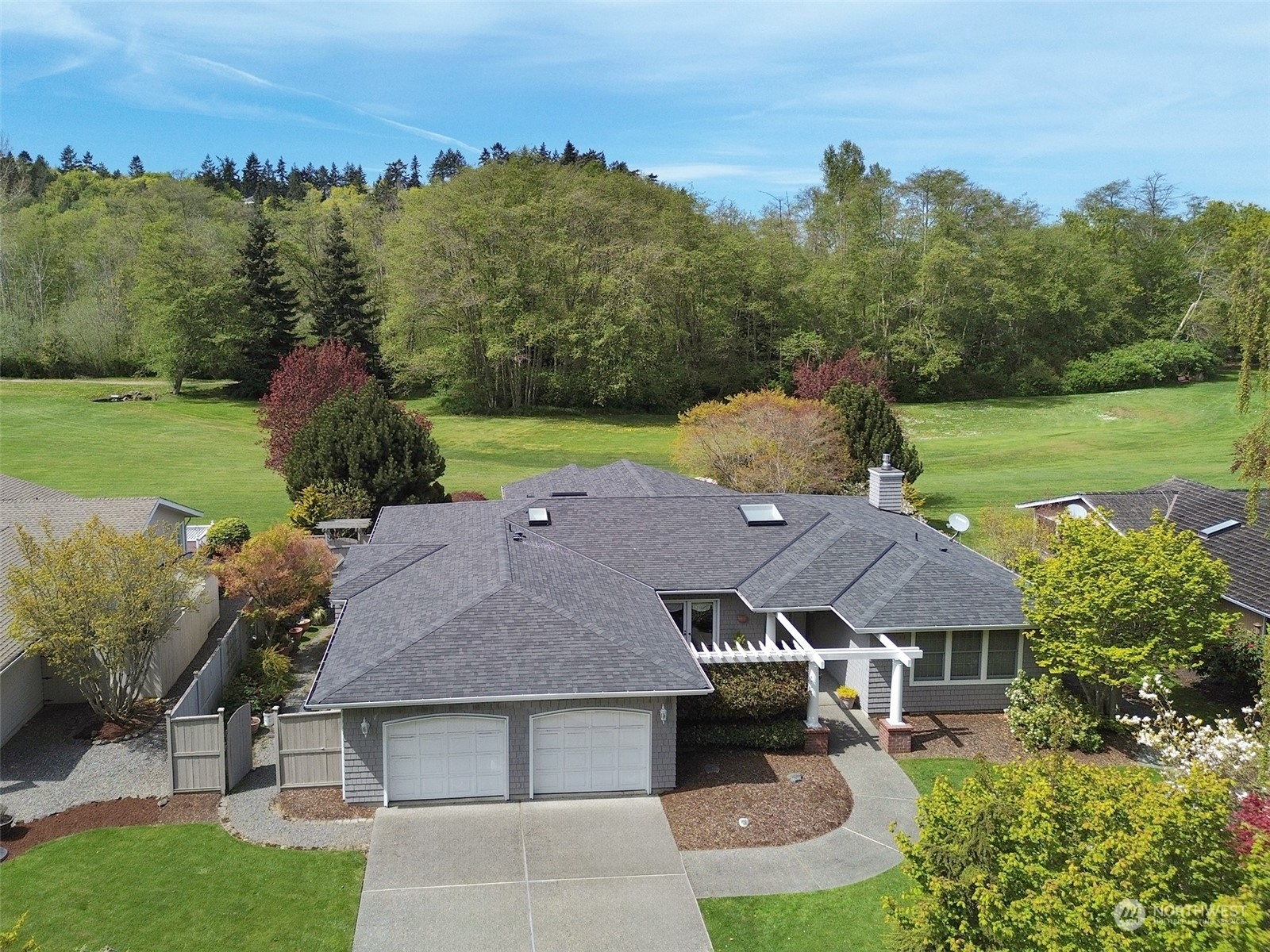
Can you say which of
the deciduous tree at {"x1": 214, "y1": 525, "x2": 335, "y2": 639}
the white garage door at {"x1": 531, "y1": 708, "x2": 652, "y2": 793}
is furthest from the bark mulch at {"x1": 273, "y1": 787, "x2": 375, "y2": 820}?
the deciduous tree at {"x1": 214, "y1": 525, "x2": 335, "y2": 639}

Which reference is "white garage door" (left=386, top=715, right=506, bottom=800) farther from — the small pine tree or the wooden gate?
the small pine tree

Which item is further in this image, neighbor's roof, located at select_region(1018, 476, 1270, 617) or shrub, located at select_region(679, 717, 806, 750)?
neighbor's roof, located at select_region(1018, 476, 1270, 617)

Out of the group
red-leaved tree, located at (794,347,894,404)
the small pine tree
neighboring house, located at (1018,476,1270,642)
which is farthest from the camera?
red-leaved tree, located at (794,347,894,404)

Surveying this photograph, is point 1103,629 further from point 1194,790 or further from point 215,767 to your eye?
point 215,767

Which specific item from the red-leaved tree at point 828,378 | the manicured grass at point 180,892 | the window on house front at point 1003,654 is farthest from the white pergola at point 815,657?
the red-leaved tree at point 828,378

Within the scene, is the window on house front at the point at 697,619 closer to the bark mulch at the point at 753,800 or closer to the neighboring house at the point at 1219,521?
the bark mulch at the point at 753,800

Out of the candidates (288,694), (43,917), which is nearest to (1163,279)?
(288,694)
